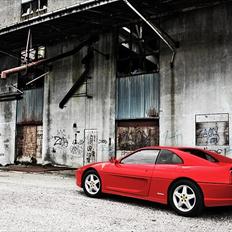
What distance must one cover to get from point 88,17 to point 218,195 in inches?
459

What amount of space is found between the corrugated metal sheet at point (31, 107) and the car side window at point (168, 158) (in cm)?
1320

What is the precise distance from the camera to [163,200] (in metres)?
7.42

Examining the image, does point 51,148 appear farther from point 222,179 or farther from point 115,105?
point 222,179

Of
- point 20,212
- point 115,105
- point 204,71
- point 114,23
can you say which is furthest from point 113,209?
point 114,23

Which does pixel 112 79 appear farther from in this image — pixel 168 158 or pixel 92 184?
pixel 168 158

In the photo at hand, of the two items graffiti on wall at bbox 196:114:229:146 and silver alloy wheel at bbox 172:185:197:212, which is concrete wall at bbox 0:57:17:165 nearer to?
graffiti on wall at bbox 196:114:229:146

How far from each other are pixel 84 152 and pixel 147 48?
19.3 feet

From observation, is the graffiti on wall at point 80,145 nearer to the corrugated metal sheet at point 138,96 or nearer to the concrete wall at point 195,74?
the corrugated metal sheet at point 138,96

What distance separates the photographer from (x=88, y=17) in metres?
16.2

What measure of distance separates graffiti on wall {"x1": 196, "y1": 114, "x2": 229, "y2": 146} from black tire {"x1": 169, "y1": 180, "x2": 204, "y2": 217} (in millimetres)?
7122

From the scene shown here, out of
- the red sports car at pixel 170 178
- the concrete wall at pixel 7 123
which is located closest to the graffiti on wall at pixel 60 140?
the concrete wall at pixel 7 123

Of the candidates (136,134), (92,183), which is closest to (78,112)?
(136,134)

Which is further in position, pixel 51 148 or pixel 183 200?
pixel 51 148

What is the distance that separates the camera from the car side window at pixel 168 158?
7.63 meters
